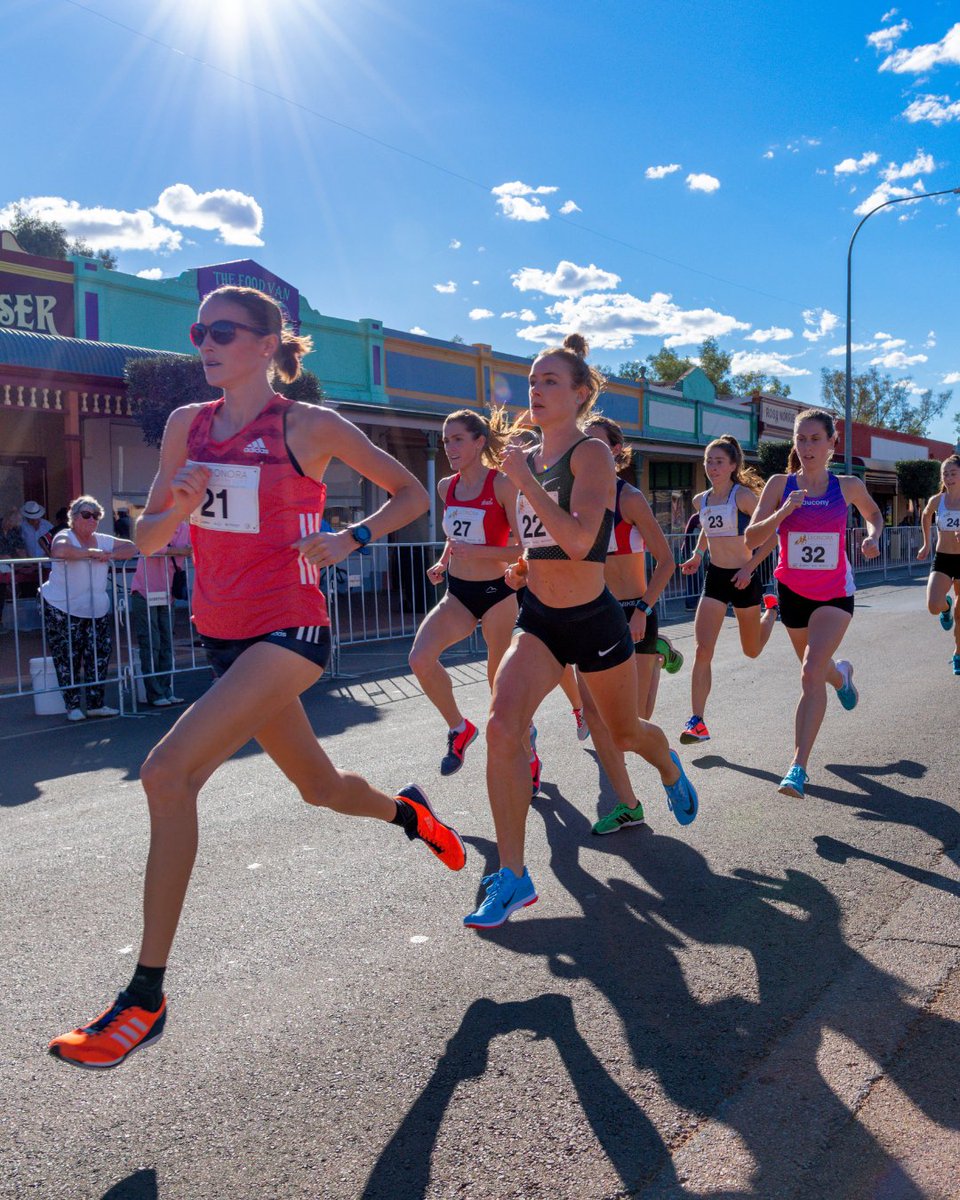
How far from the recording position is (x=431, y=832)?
397 cm

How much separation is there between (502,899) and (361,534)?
1.39 m

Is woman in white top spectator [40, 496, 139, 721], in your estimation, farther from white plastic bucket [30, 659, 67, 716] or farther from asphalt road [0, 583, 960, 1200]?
asphalt road [0, 583, 960, 1200]

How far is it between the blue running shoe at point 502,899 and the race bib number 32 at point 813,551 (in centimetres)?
299

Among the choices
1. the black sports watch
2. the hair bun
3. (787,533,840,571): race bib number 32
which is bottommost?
(787,533,840,571): race bib number 32

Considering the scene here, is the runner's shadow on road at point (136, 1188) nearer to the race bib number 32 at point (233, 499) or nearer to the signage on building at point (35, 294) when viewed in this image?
the race bib number 32 at point (233, 499)

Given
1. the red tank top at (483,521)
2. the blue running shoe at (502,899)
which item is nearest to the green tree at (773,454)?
the red tank top at (483,521)

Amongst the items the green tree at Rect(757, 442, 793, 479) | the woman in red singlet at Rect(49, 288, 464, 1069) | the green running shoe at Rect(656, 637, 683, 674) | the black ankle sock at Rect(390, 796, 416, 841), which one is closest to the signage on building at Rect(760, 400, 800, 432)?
the green tree at Rect(757, 442, 793, 479)

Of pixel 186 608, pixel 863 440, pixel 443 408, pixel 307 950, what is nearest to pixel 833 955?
pixel 307 950

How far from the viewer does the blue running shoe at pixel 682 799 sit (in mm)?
4742

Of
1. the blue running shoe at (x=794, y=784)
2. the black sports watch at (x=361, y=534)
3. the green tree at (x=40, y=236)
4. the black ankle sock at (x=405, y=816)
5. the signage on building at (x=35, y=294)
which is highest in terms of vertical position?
the green tree at (x=40, y=236)

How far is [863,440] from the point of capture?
47.2 meters

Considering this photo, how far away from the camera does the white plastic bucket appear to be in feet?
28.8

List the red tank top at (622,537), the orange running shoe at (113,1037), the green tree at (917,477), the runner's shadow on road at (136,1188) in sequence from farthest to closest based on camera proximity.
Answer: the green tree at (917,477)
the red tank top at (622,537)
the orange running shoe at (113,1037)
the runner's shadow on road at (136,1188)

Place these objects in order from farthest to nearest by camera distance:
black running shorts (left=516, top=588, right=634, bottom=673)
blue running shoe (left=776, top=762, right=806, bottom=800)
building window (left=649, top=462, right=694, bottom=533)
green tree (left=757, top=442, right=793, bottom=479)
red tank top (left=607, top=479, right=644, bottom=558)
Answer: green tree (left=757, top=442, right=793, bottom=479) < building window (left=649, top=462, right=694, bottom=533) < red tank top (left=607, top=479, right=644, bottom=558) < blue running shoe (left=776, top=762, right=806, bottom=800) < black running shorts (left=516, top=588, right=634, bottom=673)
